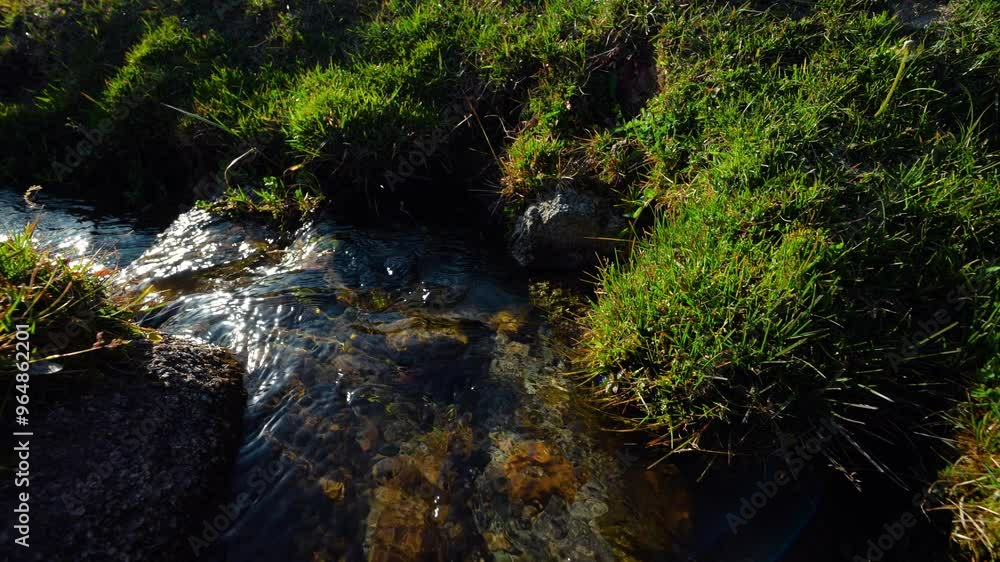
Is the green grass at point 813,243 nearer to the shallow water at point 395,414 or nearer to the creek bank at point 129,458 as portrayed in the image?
the shallow water at point 395,414

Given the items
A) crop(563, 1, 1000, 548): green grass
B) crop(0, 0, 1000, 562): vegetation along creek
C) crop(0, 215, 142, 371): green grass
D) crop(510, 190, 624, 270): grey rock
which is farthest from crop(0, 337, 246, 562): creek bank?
crop(510, 190, 624, 270): grey rock

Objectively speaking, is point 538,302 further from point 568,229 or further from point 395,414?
point 395,414

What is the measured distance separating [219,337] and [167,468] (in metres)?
1.23

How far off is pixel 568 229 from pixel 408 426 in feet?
6.84

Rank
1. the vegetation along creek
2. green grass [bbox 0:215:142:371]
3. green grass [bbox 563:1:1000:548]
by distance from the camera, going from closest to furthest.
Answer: green grass [bbox 0:215:142:371], the vegetation along creek, green grass [bbox 563:1:1000:548]

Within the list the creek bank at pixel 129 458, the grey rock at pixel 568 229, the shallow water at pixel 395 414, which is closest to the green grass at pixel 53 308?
the creek bank at pixel 129 458

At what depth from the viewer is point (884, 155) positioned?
375 centimetres

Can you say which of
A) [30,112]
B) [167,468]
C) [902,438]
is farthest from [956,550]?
[30,112]

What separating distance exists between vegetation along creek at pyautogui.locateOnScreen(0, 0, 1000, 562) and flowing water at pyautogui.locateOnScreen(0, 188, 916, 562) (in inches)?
0.7

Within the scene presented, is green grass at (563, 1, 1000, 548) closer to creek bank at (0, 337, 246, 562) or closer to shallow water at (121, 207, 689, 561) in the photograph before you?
shallow water at (121, 207, 689, 561)

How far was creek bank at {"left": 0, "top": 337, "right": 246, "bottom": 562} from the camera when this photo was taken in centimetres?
233

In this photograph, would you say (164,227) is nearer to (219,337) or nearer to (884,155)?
(219,337)

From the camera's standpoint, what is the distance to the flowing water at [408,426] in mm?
2660

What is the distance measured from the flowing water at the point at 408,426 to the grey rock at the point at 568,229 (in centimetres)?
32
